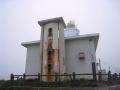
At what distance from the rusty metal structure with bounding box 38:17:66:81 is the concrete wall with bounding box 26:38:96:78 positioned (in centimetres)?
148

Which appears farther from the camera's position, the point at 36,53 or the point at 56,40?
the point at 36,53

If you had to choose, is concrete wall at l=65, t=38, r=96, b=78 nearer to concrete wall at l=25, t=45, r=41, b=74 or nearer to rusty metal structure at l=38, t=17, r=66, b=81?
rusty metal structure at l=38, t=17, r=66, b=81

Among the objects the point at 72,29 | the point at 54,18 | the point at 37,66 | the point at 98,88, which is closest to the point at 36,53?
the point at 37,66

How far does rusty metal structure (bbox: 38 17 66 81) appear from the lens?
2023 cm

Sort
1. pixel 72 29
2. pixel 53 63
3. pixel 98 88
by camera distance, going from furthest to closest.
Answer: pixel 72 29
pixel 53 63
pixel 98 88

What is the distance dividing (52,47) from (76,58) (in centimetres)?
406

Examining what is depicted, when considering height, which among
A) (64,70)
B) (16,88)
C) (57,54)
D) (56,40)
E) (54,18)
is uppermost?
(54,18)

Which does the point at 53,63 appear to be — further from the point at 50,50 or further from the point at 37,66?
the point at 37,66

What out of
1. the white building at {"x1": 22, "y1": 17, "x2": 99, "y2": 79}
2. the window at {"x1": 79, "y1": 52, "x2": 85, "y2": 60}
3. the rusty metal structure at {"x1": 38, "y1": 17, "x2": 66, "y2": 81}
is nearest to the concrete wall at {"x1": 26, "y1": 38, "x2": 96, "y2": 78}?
the white building at {"x1": 22, "y1": 17, "x2": 99, "y2": 79}

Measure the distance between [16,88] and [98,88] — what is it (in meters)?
7.09

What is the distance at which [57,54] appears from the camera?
20578 millimetres

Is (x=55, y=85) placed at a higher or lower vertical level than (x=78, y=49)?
lower

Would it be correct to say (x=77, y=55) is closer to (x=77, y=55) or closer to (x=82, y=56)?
(x=77, y=55)

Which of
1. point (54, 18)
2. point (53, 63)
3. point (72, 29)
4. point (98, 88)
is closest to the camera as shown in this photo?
point (98, 88)
